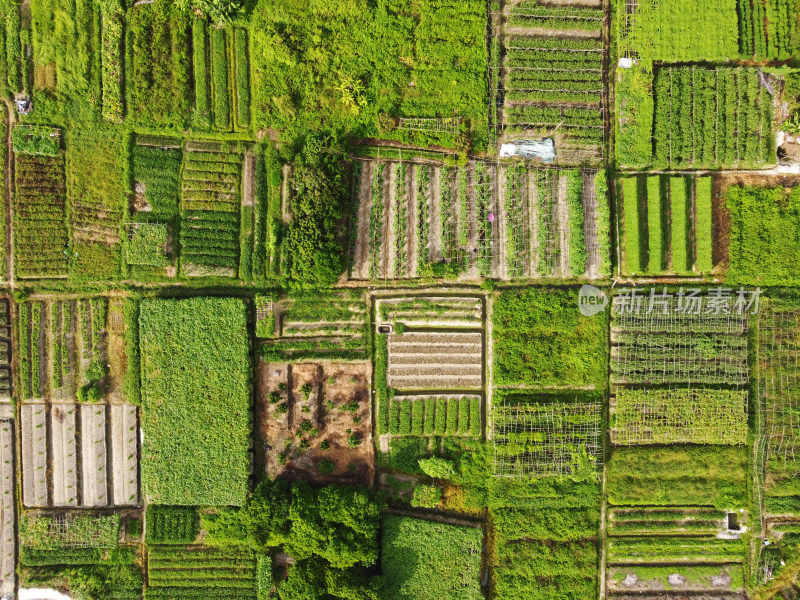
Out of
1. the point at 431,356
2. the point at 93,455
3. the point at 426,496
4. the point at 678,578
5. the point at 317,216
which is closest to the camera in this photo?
the point at 317,216

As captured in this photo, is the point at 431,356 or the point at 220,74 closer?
the point at 220,74

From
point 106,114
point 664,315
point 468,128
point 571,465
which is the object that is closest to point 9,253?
point 106,114

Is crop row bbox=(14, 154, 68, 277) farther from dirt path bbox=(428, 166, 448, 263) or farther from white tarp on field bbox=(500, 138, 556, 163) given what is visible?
white tarp on field bbox=(500, 138, 556, 163)

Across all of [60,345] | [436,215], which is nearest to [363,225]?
[436,215]

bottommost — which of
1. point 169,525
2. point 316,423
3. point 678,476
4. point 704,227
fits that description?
point 169,525

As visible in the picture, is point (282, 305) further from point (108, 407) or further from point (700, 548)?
point (700, 548)

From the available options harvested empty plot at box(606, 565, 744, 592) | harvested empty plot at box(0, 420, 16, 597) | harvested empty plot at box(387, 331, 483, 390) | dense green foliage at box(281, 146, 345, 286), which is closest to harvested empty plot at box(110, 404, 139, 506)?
harvested empty plot at box(0, 420, 16, 597)

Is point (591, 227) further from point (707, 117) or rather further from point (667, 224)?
point (707, 117)
